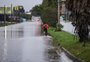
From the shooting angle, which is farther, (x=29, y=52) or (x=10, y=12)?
(x=10, y=12)

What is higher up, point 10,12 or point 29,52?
point 10,12

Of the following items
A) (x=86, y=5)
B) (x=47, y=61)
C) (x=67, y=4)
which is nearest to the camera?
(x=86, y=5)

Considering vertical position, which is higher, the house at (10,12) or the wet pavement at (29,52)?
the house at (10,12)

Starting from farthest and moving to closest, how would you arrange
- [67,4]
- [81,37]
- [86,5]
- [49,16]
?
[49,16] → [81,37] → [67,4] → [86,5]

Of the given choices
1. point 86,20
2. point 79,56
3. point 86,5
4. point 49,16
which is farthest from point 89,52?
point 49,16

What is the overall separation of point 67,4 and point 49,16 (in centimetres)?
4522

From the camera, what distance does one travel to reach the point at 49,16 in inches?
2549

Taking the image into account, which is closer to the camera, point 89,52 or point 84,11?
point 84,11

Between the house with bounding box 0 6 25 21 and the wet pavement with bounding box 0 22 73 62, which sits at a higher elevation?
the house with bounding box 0 6 25 21

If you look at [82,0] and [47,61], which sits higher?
[82,0]

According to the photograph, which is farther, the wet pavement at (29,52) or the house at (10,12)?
the house at (10,12)

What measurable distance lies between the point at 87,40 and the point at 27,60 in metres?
9.10

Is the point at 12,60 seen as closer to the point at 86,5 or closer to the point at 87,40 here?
the point at 86,5

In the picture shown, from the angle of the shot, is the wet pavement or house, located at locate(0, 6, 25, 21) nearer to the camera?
the wet pavement
